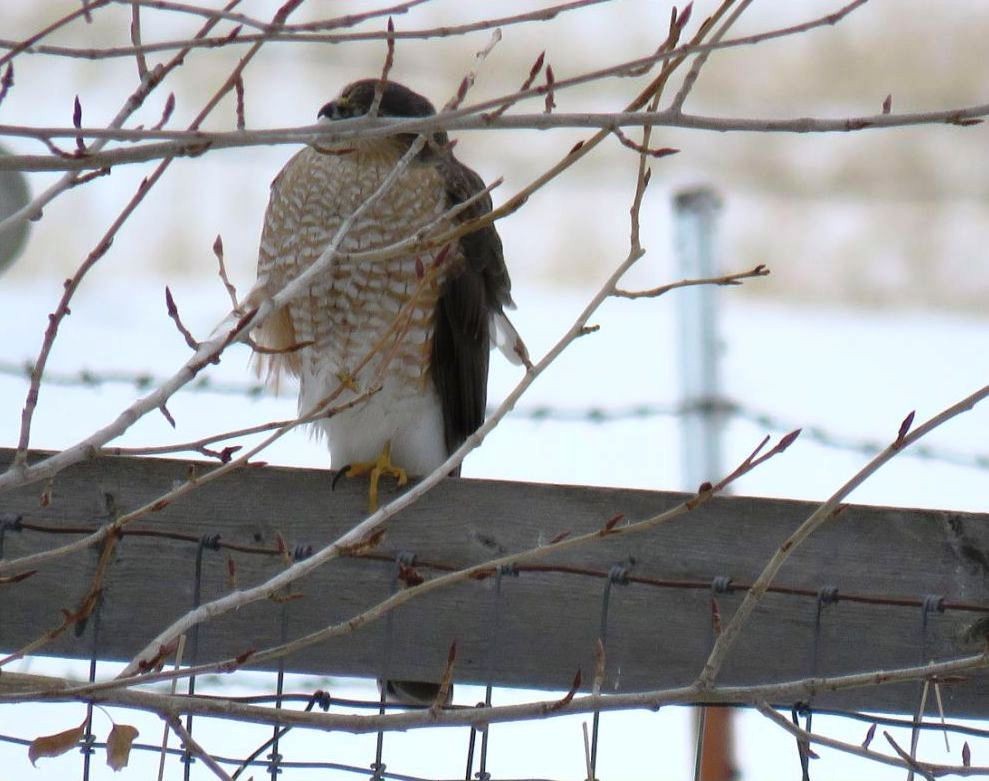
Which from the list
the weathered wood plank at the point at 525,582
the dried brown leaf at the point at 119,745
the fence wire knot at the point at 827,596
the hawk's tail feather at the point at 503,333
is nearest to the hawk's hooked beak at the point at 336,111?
the hawk's tail feather at the point at 503,333

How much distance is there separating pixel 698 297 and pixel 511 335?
1.35m

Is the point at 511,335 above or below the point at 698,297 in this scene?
below

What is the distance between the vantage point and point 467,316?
9.86ft

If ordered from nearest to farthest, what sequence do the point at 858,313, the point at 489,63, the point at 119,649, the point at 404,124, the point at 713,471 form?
the point at 404,124
the point at 119,649
the point at 713,471
the point at 489,63
the point at 858,313

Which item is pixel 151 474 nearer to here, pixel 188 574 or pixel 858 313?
pixel 188 574

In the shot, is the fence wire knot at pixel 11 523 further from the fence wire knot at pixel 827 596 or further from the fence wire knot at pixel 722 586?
the fence wire knot at pixel 827 596

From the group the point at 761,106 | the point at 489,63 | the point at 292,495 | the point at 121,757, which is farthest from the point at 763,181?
the point at 121,757

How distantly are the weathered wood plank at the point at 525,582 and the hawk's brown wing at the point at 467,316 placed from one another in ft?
3.28

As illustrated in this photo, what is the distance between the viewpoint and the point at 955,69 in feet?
21.3

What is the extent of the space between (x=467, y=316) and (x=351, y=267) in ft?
0.76

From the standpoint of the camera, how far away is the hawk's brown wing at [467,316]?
2986mm

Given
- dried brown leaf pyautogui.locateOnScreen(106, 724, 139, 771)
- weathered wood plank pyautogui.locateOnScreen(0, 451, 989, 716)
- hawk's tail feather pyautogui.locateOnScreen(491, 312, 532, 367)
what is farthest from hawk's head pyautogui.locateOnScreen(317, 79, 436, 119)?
dried brown leaf pyautogui.locateOnScreen(106, 724, 139, 771)

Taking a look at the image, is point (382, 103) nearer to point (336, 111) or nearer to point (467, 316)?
point (336, 111)

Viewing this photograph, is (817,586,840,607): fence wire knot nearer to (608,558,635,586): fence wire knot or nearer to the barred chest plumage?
(608,558,635,586): fence wire knot
